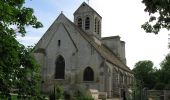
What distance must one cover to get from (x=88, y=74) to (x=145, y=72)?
53.0 meters

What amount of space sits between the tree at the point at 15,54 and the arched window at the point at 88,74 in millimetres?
29299

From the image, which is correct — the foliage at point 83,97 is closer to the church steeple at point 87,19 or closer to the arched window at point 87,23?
the church steeple at point 87,19

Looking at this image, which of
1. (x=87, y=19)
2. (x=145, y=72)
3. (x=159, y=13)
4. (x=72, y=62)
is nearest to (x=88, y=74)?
(x=72, y=62)

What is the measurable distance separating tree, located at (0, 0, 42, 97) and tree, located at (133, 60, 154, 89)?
70.5 meters

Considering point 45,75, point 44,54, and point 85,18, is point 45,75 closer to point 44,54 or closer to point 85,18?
point 44,54

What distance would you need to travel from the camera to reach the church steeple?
4319cm

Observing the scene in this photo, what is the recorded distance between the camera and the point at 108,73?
3569 cm

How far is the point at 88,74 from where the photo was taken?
37.0 metres

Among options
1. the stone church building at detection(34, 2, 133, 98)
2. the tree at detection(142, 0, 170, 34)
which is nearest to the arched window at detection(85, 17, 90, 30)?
the stone church building at detection(34, 2, 133, 98)

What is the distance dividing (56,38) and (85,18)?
7.19 meters

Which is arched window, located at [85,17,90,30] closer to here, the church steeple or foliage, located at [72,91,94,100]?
the church steeple

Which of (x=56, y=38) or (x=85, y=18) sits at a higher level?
(x=85, y=18)

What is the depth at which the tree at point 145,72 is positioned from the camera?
78456mm

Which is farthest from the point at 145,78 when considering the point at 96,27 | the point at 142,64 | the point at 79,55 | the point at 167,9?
the point at 167,9
